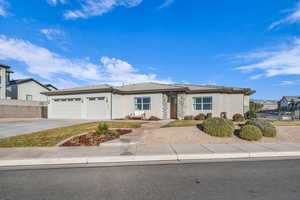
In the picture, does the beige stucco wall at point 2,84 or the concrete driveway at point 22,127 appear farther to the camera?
the beige stucco wall at point 2,84

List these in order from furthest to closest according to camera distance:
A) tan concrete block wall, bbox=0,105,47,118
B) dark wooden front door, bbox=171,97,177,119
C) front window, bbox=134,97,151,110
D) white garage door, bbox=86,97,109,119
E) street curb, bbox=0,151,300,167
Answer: tan concrete block wall, bbox=0,105,47,118 < front window, bbox=134,97,151,110 < dark wooden front door, bbox=171,97,177,119 < white garage door, bbox=86,97,109,119 < street curb, bbox=0,151,300,167

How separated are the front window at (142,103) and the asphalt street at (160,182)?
12.7 m

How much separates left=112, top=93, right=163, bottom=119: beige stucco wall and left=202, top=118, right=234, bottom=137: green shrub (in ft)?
27.0

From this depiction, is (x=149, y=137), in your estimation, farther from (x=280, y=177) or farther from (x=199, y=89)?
(x=199, y=89)

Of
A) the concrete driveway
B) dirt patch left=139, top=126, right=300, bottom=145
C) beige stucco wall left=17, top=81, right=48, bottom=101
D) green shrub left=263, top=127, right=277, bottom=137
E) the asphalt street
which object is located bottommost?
the concrete driveway

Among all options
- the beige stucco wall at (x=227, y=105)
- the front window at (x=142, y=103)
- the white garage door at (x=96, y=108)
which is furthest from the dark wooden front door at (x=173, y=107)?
the white garage door at (x=96, y=108)

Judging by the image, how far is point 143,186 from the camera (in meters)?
3.39

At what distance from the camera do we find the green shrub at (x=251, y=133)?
7.52m

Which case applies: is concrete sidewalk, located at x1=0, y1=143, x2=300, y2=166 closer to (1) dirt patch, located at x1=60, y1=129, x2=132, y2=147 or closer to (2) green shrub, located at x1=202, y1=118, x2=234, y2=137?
(1) dirt patch, located at x1=60, y1=129, x2=132, y2=147

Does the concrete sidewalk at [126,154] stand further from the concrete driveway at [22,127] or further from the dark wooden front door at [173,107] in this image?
the dark wooden front door at [173,107]

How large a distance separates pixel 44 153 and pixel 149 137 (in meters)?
4.43

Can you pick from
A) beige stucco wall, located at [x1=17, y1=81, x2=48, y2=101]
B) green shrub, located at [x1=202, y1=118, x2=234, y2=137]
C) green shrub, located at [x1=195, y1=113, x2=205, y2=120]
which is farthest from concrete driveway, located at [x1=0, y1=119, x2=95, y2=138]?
beige stucco wall, located at [x1=17, y1=81, x2=48, y2=101]

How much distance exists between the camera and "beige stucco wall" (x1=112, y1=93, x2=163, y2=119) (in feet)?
54.7

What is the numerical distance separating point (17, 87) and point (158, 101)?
82.1 ft
